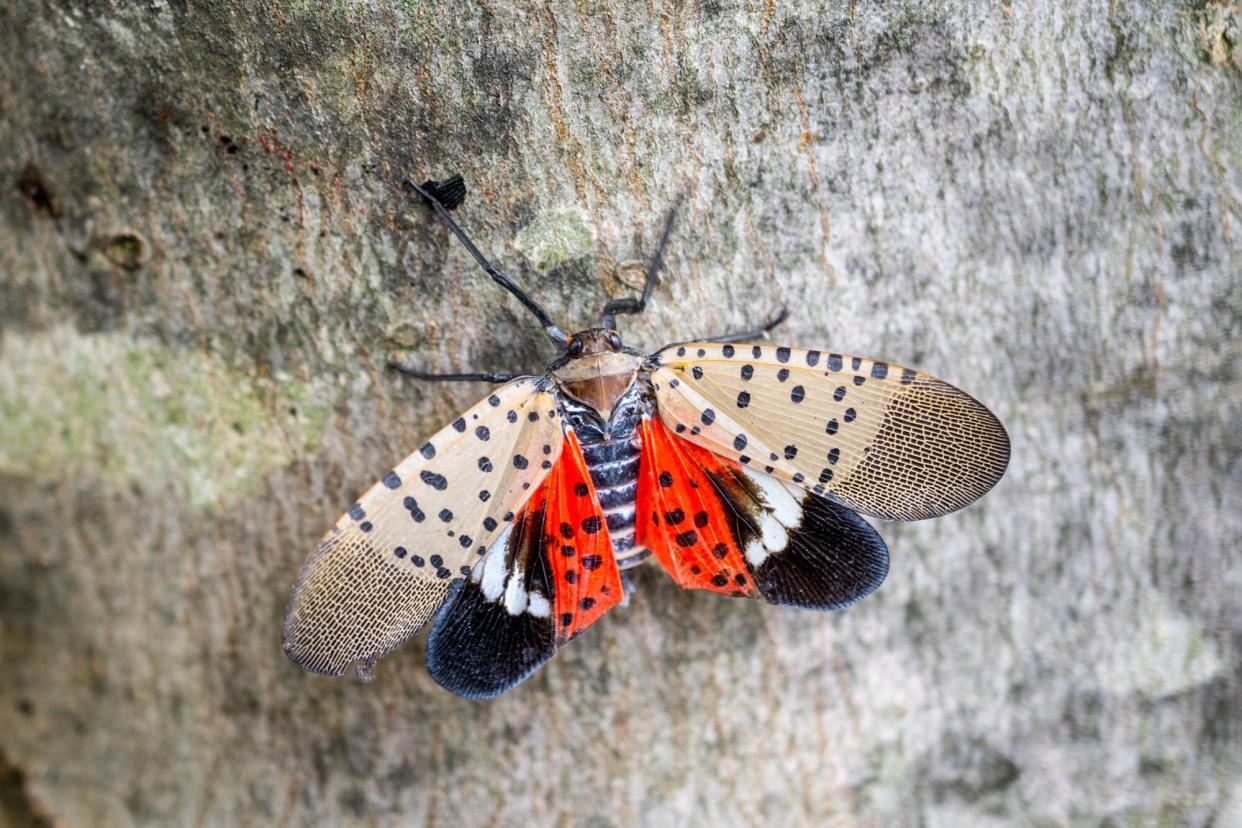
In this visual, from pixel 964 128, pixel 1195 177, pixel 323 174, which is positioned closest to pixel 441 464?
pixel 323 174

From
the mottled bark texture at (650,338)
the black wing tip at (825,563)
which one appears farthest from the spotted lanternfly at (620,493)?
the mottled bark texture at (650,338)

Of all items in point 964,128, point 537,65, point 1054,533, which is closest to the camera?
point 537,65

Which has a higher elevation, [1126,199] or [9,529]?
[1126,199]

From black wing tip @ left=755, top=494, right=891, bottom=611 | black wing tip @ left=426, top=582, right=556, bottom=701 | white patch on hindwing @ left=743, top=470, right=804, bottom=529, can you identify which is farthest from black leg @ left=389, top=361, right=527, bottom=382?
black wing tip @ left=755, top=494, right=891, bottom=611

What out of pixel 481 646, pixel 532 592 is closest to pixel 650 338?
pixel 532 592

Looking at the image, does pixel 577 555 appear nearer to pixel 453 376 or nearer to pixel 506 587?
pixel 506 587

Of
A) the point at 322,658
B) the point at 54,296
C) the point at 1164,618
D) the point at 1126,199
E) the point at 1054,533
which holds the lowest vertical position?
the point at 1164,618

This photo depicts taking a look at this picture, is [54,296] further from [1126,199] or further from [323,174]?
Answer: [1126,199]
